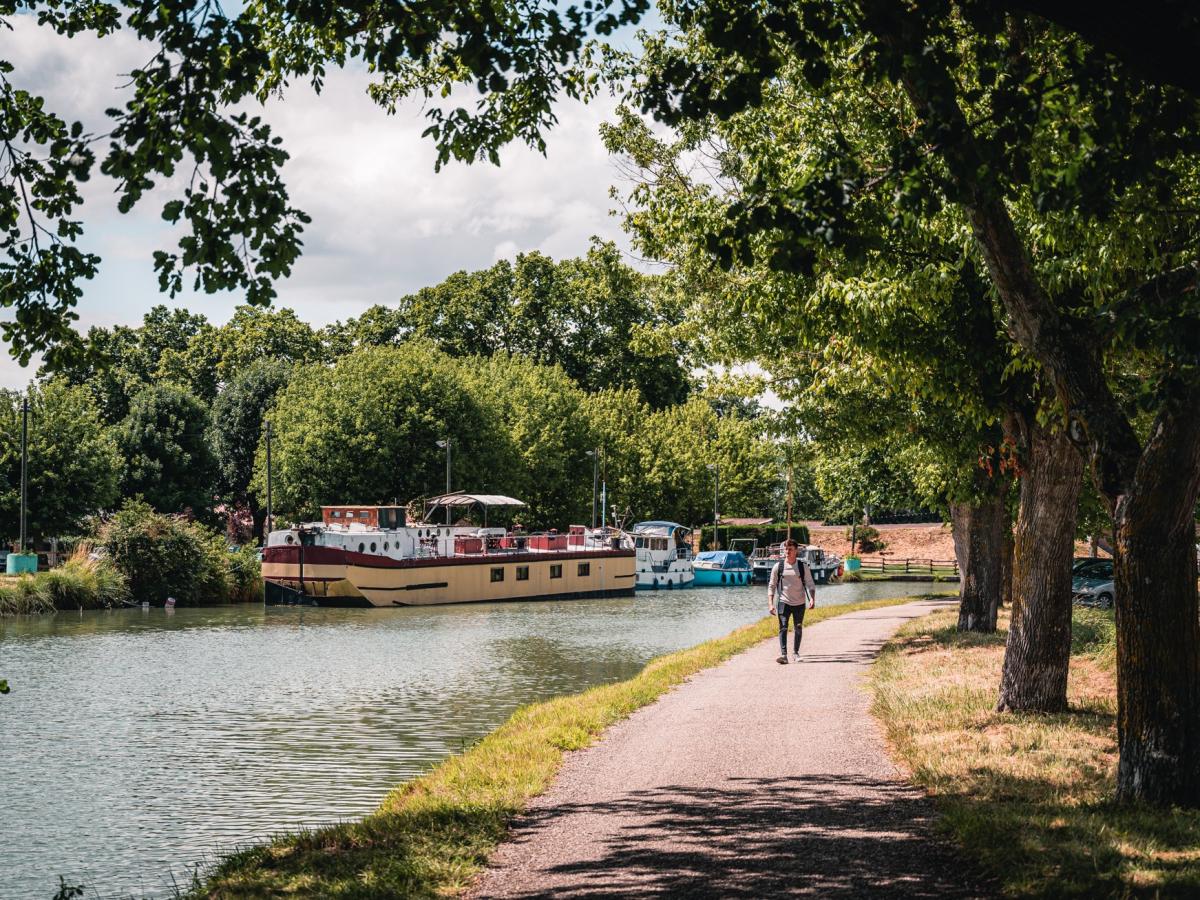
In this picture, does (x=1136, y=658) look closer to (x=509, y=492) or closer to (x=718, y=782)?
(x=718, y=782)

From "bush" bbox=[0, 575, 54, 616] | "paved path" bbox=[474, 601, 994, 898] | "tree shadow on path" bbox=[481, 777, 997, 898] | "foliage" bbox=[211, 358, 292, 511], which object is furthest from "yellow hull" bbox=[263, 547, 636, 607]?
"tree shadow on path" bbox=[481, 777, 997, 898]

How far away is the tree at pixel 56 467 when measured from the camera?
177ft

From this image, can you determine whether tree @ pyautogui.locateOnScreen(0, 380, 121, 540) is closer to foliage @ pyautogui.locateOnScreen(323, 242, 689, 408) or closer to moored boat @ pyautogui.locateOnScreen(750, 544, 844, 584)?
foliage @ pyautogui.locateOnScreen(323, 242, 689, 408)

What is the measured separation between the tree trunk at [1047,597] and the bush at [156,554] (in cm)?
3975

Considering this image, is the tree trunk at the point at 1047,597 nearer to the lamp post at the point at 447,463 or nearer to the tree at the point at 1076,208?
the tree at the point at 1076,208

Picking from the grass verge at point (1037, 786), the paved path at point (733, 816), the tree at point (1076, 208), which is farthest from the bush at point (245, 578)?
the tree at point (1076, 208)

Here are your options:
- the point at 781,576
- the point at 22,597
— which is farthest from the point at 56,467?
the point at 781,576

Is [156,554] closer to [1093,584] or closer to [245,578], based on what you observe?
[245,578]

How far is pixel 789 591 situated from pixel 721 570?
52.7 meters

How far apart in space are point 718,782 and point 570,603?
149 ft

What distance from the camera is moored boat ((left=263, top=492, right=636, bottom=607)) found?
49.9 m

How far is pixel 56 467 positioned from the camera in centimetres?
5494

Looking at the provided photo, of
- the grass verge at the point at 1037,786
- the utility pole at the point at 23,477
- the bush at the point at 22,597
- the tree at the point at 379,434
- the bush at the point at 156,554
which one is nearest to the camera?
the grass verge at the point at 1037,786

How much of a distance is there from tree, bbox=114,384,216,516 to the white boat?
24121mm
